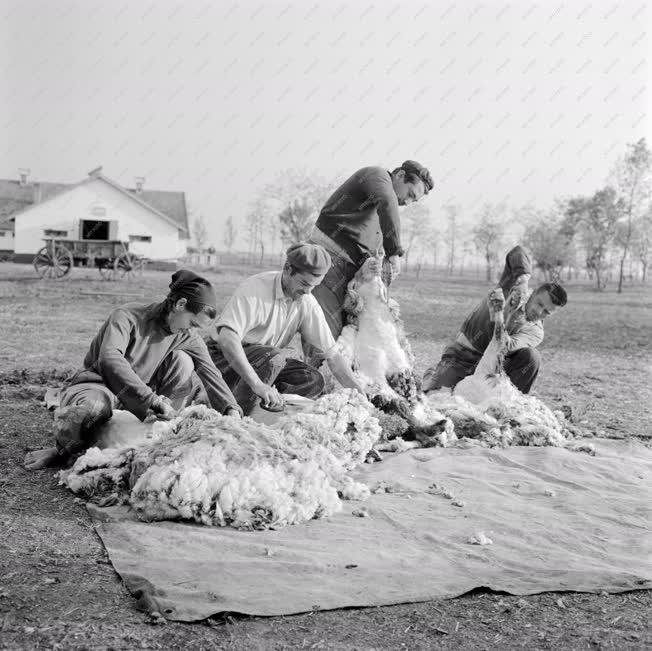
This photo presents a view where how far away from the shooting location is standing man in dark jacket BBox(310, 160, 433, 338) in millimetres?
5895

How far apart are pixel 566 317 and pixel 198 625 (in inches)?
821

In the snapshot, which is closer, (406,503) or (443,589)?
(443,589)

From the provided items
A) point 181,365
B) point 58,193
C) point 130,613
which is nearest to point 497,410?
point 181,365

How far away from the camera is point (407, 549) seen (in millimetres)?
3586

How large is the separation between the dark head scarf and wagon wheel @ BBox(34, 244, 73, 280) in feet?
71.1

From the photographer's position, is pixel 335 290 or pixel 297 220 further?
pixel 297 220

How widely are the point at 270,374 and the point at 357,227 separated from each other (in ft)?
4.93

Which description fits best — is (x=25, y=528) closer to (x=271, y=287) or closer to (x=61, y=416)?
(x=61, y=416)

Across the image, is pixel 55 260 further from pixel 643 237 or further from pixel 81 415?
pixel 643 237

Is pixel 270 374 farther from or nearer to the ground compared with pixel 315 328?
nearer to the ground

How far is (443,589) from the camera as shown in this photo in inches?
124

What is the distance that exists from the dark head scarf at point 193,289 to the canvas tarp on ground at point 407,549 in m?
1.33

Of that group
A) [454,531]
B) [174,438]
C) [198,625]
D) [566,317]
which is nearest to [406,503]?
[454,531]

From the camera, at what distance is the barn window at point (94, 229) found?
1580 inches
